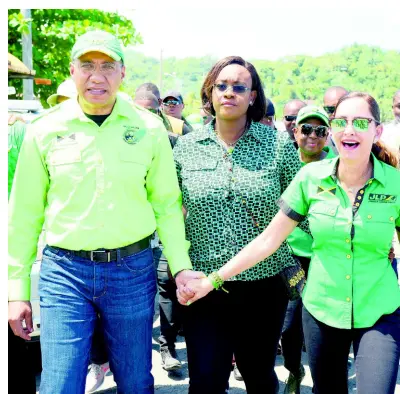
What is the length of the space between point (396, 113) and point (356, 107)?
4589 millimetres

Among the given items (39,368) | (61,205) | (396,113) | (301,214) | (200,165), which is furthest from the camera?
(396,113)

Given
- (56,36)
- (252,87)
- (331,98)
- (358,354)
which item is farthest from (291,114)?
(56,36)

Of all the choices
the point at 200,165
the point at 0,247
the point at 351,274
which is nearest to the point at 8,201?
A: the point at 0,247

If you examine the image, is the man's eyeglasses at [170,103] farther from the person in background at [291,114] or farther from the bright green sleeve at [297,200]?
the bright green sleeve at [297,200]

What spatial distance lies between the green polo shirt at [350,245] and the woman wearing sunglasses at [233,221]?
283 mm

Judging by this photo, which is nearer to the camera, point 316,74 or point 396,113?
point 396,113

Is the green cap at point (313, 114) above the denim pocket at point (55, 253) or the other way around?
above

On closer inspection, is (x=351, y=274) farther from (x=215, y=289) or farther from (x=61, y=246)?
(x=61, y=246)

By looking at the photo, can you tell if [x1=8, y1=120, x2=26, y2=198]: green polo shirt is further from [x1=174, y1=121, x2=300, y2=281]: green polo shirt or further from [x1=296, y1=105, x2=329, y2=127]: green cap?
[x1=296, y1=105, x2=329, y2=127]: green cap

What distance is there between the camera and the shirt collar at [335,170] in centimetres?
297

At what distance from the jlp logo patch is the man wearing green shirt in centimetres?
114

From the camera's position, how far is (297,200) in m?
3.06

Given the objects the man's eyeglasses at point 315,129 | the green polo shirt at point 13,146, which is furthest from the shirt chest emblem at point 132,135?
the man's eyeglasses at point 315,129

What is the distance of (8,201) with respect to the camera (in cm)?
317
